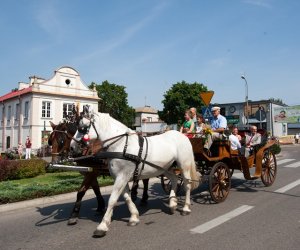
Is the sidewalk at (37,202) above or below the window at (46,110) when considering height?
below

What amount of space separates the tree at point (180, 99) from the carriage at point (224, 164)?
37.6m

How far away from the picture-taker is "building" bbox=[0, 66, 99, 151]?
35219 millimetres

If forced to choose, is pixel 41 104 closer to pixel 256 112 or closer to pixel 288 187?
pixel 288 187

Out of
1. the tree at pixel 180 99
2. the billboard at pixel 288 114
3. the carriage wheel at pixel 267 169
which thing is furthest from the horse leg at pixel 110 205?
the billboard at pixel 288 114

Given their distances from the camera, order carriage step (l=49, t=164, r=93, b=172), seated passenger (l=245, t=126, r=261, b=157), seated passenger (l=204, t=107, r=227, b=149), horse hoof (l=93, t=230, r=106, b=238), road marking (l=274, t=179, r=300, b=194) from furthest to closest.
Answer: seated passenger (l=245, t=126, r=261, b=157) < road marking (l=274, t=179, r=300, b=194) < seated passenger (l=204, t=107, r=227, b=149) < carriage step (l=49, t=164, r=93, b=172) < horse hoof (l=93, t=230, r=106, b=238)

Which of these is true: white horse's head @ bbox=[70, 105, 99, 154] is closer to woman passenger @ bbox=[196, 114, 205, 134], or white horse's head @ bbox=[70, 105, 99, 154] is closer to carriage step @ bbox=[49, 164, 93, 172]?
carriage step @ bbox=[49, 164, 93, 172]

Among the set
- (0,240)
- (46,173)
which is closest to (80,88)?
(46,173)

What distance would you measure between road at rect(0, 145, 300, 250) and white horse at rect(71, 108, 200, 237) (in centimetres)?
32

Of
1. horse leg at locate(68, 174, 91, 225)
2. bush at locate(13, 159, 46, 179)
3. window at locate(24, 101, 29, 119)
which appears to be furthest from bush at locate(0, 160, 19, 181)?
window at locate(24, 101, 29, 119)

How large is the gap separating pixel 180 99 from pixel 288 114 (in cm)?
1830

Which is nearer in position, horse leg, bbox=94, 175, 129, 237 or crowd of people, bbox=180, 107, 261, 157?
horse leg, bbox=94, 175, 129, 237

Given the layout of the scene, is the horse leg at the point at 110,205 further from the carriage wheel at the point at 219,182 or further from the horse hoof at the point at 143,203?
the carriage wheel at the point at 219,182

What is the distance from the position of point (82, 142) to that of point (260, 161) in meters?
5.30

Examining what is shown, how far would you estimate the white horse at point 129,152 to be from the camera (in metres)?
5.59
